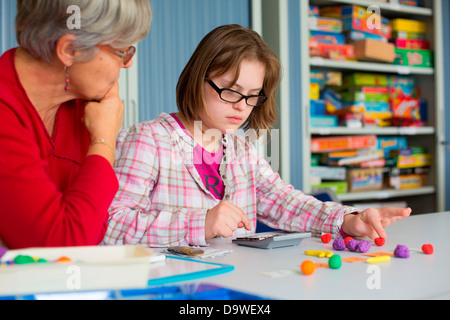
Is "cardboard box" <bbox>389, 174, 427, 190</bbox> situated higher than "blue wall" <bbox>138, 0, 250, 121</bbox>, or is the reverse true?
"blue wall" <bbox>138, 0, 250, 121</bbox>

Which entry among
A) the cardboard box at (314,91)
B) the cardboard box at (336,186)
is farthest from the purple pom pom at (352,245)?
the cardboard box at (314,91)

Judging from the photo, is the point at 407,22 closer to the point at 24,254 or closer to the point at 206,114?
the point at 206,114

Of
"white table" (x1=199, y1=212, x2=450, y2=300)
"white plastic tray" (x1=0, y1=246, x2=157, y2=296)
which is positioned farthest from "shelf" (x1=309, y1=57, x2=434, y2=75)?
"white plastic tray" (x1=0, y1=246, x2=157, y2=296)

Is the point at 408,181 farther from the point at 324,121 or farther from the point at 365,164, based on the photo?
the point at 324,121

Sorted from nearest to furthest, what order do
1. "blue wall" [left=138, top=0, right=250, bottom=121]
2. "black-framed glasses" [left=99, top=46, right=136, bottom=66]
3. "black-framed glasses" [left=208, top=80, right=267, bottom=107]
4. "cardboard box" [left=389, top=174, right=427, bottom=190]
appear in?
"black-framed glasses" [left=99, top=46, right=136, bottom=66], "black-framed glasses" [left=208, top=80, right=267, bottom=107], "blue wall" [left=138, top=0, right=250, bottom=121], "cardboard box" [left=389, top=174, right=427, bottom=190]

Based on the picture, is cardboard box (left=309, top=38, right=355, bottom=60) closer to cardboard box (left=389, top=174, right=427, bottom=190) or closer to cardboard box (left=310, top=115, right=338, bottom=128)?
cardboard box (left=310, top=115, right=338, bottom=128)

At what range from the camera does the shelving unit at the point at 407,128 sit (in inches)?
122

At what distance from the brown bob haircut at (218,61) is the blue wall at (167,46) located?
110cm

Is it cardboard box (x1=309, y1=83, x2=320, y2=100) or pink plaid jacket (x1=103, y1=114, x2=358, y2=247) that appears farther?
cardboard box (x1=309, y1=83, x2=320, y2=100)

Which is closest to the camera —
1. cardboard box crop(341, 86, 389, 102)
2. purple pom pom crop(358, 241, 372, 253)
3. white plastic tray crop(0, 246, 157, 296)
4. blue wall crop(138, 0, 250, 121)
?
white plastic tray crop(0, 246, 157, 296)

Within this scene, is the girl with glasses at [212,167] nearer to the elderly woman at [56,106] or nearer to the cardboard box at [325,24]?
the elderly woman at [56,106]

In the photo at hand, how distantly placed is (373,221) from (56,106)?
739mm

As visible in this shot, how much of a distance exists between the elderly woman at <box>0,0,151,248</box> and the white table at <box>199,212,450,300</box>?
248 mm

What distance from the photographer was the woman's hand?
3.10 ft
